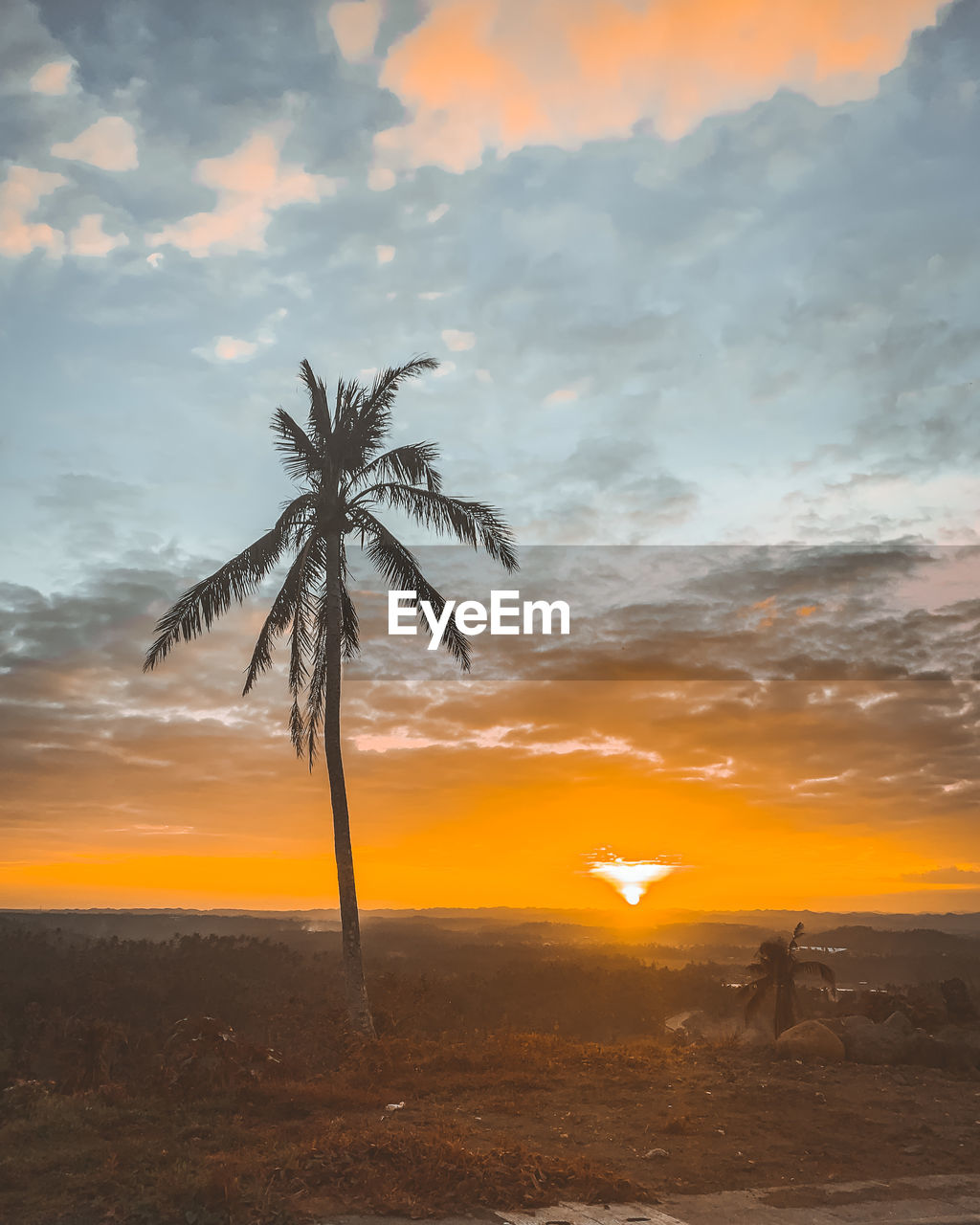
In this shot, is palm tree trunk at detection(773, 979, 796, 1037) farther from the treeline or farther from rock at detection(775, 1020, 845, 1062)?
rock at detection(775, 1020, 845, 1062)

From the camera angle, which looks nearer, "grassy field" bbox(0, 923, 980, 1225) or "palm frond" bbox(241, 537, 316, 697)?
"grassy field" bbox(0, 923, 980, 1225)

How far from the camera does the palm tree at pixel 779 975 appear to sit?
3081 cm

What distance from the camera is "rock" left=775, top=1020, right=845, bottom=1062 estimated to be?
14.5 meters

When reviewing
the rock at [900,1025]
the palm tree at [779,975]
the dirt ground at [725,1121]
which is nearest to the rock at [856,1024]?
the rock at [900,1025]

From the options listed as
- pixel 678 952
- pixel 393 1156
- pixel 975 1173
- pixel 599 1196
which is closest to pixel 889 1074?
pixel 975 1173

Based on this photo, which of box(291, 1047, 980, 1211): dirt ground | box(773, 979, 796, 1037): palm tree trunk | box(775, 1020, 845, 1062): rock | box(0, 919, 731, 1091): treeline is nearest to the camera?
box(291, 1047, 980, 1211): dirt ground

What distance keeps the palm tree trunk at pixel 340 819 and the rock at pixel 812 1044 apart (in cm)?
719

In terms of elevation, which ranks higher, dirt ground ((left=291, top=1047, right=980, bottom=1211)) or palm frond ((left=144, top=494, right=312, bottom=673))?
palm frond ((left=144, top=494, right=312, bottom=673))

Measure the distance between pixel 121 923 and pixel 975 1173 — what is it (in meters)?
114

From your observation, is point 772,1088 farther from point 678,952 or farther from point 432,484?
point 678,952

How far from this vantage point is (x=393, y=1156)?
8008 millimetres

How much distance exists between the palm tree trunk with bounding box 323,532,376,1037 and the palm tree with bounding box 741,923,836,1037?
19.5m

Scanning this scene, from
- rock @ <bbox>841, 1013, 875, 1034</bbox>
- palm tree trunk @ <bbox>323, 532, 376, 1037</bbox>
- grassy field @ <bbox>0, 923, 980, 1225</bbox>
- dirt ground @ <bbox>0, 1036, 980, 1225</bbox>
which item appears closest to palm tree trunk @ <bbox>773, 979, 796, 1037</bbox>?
rock @ <bbox>841, 1013, 875, 1034</bbox>

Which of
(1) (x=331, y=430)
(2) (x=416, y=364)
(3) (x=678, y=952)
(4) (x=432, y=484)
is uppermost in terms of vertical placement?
(2) (x=416, y=364)
